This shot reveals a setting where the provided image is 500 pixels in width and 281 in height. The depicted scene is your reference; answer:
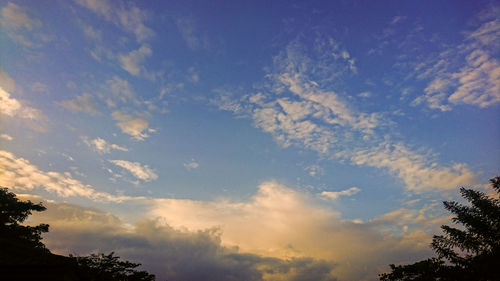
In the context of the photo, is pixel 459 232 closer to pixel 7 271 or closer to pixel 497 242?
pixel 497 242

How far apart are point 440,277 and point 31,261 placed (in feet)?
92.4

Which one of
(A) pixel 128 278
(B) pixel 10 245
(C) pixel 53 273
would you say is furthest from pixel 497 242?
(A) pixel 128 278

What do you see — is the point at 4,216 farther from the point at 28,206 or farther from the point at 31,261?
the point at 31,261

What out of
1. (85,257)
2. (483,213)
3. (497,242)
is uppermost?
(483,213)

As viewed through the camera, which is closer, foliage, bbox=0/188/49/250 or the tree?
the tree

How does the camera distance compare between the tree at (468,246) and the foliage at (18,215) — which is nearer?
the tree at (468,246)

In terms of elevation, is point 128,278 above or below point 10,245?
below

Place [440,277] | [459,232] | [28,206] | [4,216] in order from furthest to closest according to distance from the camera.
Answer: [28,206]
[4,216]
[459,232]
[440,277]

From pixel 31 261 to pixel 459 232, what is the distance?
33896 millimetres

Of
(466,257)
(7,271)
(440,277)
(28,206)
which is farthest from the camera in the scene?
(28,206)

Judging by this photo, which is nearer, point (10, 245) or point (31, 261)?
point (31, 261)

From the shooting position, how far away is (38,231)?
1281 inches

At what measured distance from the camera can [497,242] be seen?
2214 centimetres

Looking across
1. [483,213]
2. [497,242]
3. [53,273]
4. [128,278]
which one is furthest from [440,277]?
[128,278]
